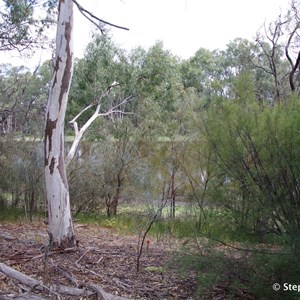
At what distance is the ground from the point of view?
5.20m

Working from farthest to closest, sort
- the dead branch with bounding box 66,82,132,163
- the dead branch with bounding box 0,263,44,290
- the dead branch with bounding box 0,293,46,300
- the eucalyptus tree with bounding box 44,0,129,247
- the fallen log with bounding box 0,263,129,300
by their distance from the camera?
the dead branch with bounding box 66,82,132,163 < the eucalyptus tree with bounding box 44,0,129,247 < the dead branch with bounding box 0,263,44,290 < the fallen log with bounding box 0,263,129,300 < the dead branch with bounding box 0,293,46,300

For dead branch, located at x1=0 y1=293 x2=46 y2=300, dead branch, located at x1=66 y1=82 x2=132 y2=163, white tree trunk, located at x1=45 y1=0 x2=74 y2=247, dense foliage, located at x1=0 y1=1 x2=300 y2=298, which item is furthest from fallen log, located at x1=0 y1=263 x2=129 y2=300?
dead branch, located at x1=66 y1=82 x2=132 y2=163

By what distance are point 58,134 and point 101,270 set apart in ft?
Result: 7.45

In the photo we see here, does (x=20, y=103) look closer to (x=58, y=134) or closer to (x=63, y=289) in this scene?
(x=58, y=134)

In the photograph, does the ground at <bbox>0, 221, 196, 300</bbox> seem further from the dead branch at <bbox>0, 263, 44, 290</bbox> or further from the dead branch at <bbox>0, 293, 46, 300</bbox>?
the dead branch at <bbox>0, 293, 46, 300</bbox>

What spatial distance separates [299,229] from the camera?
169 inches

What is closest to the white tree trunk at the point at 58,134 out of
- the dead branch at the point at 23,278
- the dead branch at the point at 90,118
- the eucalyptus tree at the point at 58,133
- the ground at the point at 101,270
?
the eucalyptus tree at the point at 58,133

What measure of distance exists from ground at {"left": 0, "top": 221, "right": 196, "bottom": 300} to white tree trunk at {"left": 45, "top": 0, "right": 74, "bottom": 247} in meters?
0.43

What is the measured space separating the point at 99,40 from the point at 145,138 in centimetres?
626

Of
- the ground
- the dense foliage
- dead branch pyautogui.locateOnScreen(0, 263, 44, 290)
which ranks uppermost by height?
the dense foliage

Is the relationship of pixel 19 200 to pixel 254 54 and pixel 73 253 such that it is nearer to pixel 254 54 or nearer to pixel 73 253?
pixel 73 253

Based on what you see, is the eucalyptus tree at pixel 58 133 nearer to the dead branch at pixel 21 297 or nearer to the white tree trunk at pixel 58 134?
the white tree trunk at pixel 58 134

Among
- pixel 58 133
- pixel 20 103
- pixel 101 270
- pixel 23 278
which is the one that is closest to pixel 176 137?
pixel 20 103

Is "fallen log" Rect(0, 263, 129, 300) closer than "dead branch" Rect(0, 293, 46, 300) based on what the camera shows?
No
